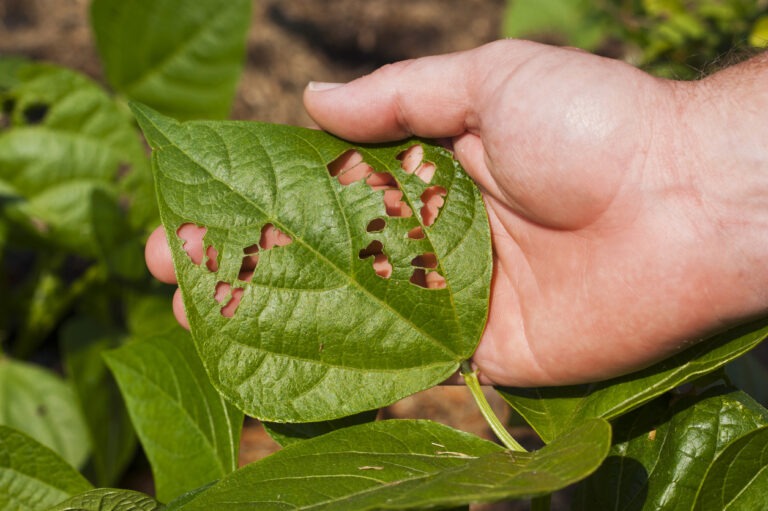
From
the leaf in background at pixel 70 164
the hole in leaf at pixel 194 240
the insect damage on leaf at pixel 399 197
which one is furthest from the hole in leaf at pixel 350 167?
the leaf in background at pixel 70 164

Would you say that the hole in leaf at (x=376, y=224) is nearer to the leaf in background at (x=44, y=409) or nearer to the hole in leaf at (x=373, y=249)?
the hole in leaf at (x=373, y=249)

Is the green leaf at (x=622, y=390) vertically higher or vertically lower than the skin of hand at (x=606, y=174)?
lower

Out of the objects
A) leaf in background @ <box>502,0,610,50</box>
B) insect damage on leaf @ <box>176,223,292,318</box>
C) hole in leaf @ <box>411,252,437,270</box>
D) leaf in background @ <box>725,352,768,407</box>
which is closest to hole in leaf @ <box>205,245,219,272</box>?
insect damage on leaf @ <box>176,223,292,318</box>

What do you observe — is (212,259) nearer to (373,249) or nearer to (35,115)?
(373,249)

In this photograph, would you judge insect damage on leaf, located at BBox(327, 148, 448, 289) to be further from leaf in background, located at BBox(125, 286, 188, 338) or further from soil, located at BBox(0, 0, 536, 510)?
soil, located at BBox(0, 0, 536, 510)

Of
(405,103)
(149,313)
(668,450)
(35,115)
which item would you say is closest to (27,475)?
(405,103)

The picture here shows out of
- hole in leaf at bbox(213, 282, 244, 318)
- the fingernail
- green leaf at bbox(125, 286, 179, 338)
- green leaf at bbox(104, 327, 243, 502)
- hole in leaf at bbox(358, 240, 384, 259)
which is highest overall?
the fingernail

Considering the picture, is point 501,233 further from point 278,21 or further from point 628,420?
point 278,21
